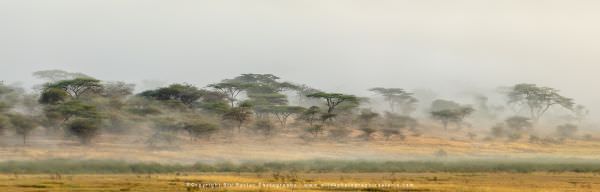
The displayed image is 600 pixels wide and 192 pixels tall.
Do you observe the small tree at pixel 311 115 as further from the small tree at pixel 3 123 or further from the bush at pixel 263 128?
the small tree at pixel 3 123

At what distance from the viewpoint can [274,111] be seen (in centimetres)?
12912

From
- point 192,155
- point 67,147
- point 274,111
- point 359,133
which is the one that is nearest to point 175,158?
point 192,155

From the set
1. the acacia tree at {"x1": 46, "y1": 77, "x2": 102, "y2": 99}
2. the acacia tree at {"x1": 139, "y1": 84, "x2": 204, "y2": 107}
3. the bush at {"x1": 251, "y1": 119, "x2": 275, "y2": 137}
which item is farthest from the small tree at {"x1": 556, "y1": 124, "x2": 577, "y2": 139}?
the acacia tree at {"x1": 46, "y1": 77, "x2": 102, "y2": 99}

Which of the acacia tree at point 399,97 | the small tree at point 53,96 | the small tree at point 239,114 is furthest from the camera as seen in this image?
the acacia tree at point 399,97

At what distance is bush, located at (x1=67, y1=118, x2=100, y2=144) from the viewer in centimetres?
9956

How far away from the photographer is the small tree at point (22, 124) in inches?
3942

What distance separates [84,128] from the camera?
326 feet

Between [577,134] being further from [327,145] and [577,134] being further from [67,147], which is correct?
[67,147]

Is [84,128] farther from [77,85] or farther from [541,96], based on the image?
[541,96]

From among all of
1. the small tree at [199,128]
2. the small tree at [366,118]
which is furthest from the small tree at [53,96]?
the small tree at [366,118]

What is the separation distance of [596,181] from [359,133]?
2622 inches

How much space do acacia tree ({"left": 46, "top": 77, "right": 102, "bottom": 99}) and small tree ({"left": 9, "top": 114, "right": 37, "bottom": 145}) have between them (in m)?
16.9

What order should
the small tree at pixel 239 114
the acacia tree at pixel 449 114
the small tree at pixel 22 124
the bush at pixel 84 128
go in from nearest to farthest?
1. the bush at pixel 84 128
2. the small tree at pixel 22 124
3. the small tree at pixel 239 114
4. the acacia tree at pixel 449 114

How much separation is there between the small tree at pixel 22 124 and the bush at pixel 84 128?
5476 millimetres
